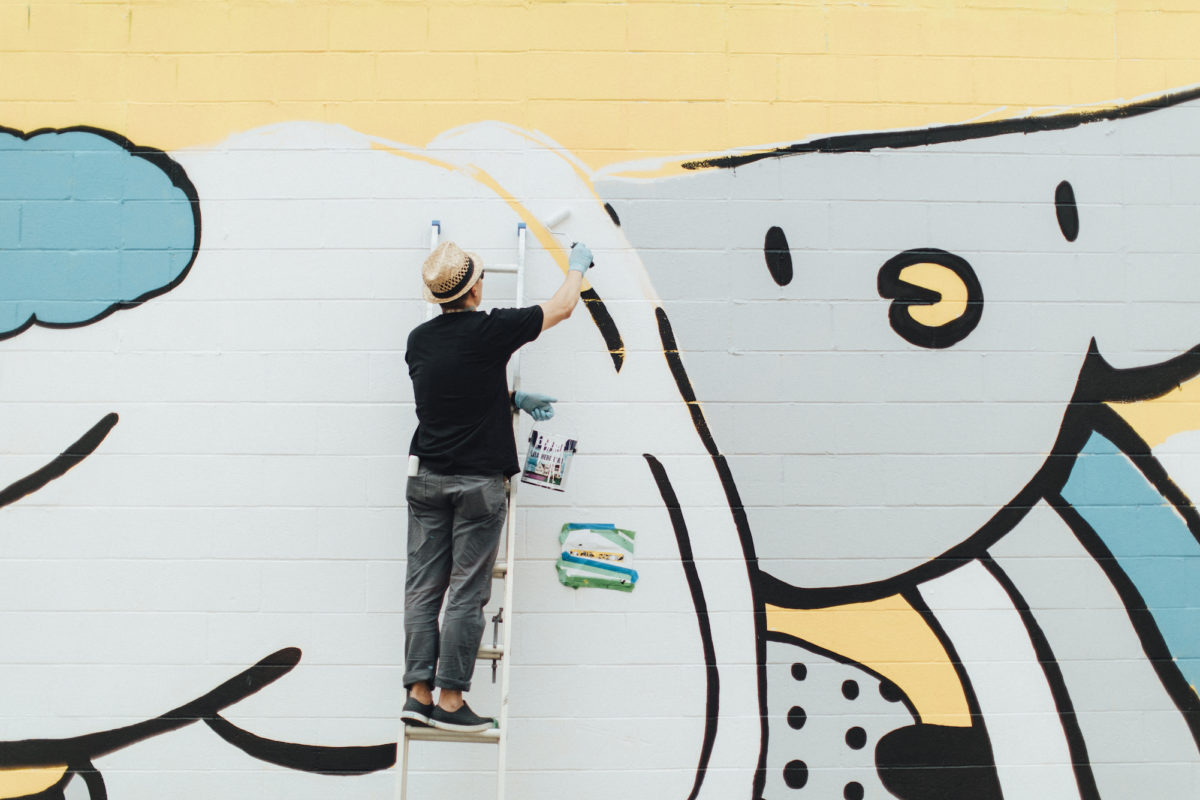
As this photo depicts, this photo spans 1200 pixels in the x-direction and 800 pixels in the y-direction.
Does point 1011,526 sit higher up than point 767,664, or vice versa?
point 1011,526

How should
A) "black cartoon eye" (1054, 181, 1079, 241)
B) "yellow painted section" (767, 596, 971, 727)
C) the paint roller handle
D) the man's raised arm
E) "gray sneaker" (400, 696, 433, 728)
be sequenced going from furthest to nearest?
"black cartoon eye" (1054, 181, 1079, 241), "yellow painted section" (767, 596, 971, 727), the paint roller handle, the man's raised arm, "gray sneaker" (400, 696, 433, 728)

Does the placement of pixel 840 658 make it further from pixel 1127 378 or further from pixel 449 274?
pixel 449 274

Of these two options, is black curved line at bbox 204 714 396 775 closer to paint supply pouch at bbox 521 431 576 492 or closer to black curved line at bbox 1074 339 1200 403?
paint supply pouch at bbox 521 431 576 492

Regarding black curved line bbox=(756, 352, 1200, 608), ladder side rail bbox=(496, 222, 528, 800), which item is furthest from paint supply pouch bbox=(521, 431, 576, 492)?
black curved line bbox=(756, 352, 1200, 608)

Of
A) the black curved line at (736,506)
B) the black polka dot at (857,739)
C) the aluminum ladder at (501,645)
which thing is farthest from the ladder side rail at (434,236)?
the black polka dot at (857,739)

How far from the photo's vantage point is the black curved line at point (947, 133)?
12.0 ft

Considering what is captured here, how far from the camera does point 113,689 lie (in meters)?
3.54

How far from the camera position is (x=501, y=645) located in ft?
11.4

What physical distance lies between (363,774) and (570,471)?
1.46 meters

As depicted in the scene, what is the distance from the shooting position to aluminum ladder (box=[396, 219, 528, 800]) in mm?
3059

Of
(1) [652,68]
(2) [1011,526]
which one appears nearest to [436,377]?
(1) [652,68]

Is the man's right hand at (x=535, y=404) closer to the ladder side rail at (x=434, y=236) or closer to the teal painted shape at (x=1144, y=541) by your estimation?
the ladder side rail at (x=434, y=236)

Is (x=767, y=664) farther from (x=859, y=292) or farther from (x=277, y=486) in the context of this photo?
(x=277, y=486)

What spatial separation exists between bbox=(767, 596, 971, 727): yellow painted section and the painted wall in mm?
16
